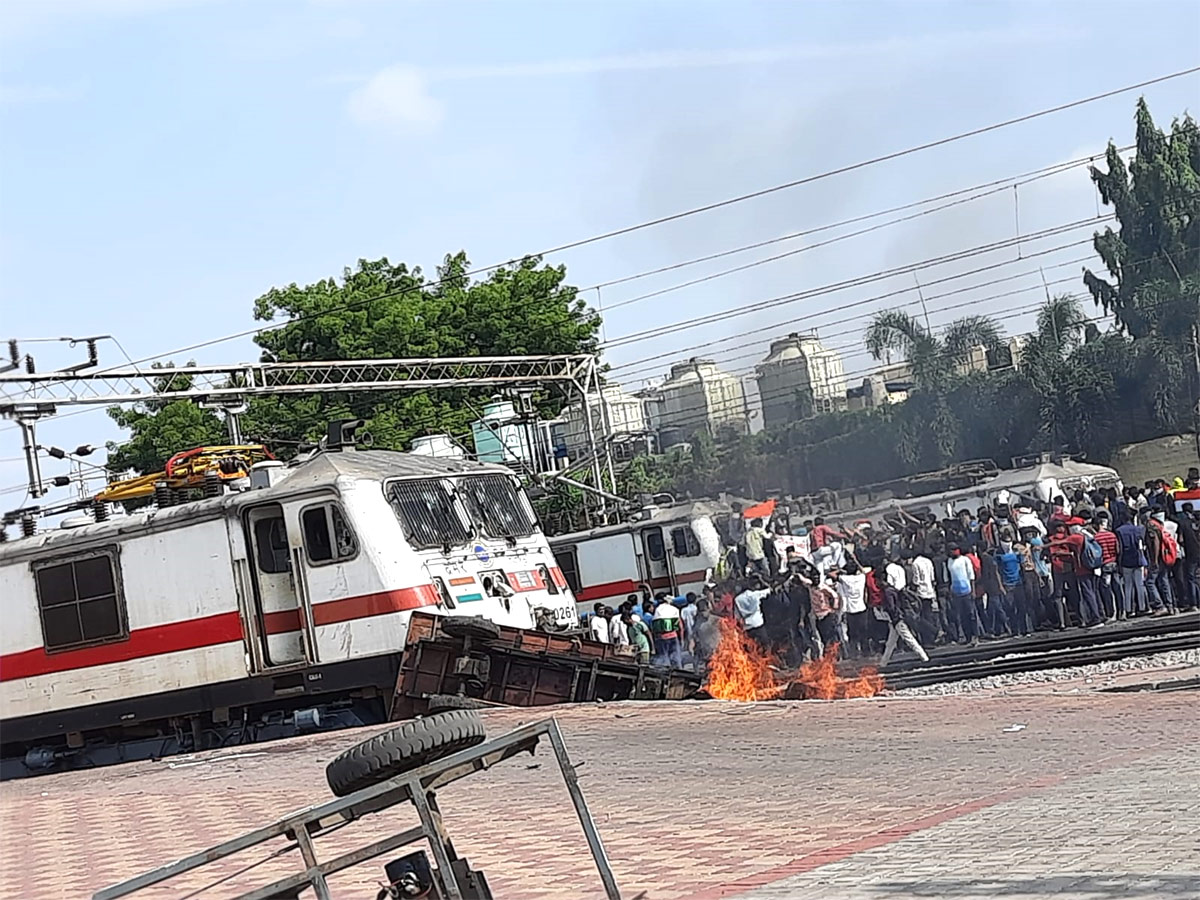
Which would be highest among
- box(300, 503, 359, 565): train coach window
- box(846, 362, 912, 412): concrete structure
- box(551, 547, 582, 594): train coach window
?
box(846, 362, 912, 412): concrete structure

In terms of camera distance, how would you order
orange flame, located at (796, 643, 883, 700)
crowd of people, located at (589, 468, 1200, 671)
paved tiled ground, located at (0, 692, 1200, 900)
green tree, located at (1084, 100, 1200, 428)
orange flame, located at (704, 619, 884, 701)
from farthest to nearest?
green tree, located at (1084, 100, 1200, 428) < crowd of people, located at (589, 468, 1200, 671) < orange flame, located at (704, 619, 884, 701) < orange flame, located at (796, 643, 883, 700) < paved tiled ground, located at (0, 692, 1200, 900)

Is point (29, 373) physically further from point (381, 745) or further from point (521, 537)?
point (381, 745)

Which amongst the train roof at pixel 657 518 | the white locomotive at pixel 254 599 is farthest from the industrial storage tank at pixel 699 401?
the white locomotive at pixel 254 599

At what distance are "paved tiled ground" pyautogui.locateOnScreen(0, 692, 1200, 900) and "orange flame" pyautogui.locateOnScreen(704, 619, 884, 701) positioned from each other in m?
3.09

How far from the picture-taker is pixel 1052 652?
20281mm

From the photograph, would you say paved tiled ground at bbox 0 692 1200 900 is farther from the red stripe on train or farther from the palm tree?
the palm tree

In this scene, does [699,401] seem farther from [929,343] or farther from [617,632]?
[617,632]

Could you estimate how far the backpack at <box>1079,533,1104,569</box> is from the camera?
21969 millimetres

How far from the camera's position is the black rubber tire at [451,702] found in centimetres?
1491

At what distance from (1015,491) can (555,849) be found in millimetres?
26208

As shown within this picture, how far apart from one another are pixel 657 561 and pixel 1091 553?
32.5 feet

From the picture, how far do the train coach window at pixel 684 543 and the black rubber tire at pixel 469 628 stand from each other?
14248mm

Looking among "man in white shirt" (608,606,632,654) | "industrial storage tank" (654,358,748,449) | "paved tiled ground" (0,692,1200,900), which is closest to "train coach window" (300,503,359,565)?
"paved tiled ground" (0,692,1200,900)

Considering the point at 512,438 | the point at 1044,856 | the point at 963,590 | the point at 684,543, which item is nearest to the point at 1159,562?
the point at 963,590
